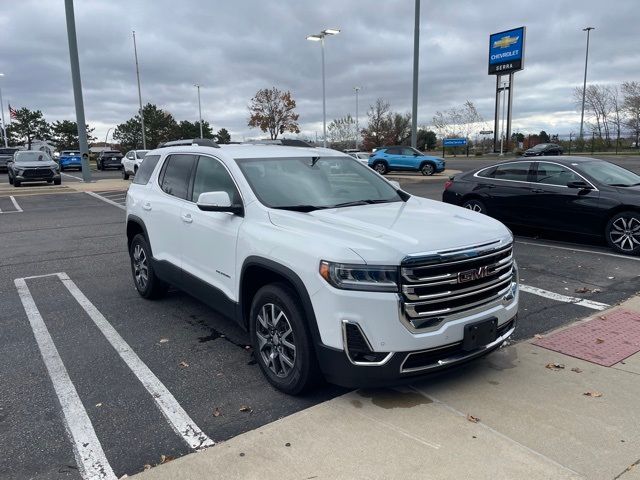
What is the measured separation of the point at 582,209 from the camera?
8.68 metres

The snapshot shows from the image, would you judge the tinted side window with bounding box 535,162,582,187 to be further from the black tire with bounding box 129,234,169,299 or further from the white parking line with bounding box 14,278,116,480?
the white parking line with bounding box 14,278,116,480

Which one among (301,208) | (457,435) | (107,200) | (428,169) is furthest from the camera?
(428,169)

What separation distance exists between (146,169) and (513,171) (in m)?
6.83

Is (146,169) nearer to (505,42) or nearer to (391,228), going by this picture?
(391,228)

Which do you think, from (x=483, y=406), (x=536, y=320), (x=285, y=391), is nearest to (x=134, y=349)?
(x=285, y=391)

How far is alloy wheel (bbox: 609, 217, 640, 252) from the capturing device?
811 cm

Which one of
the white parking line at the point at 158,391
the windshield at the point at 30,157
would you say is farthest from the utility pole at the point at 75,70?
the white parking line at the point at 158,391

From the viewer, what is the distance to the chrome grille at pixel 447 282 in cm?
328

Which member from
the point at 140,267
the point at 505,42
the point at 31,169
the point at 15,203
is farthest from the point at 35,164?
the point at 505,42

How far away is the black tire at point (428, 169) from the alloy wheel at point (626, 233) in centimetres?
2011

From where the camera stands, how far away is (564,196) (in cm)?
888

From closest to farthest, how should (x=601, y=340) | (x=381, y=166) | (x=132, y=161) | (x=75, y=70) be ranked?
(x=601, y=340)
(x=75, y=70)
(x=132, y=161)
(x=381, y=166)

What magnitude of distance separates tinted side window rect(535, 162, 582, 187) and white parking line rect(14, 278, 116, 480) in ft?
26.5

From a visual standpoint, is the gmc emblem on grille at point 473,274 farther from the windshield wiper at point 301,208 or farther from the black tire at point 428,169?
the black tire at point 428,169
